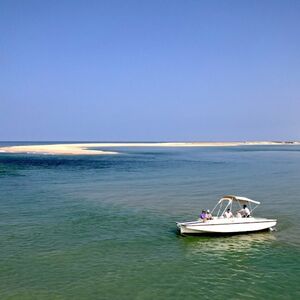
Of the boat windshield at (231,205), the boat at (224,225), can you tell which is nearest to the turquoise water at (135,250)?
the boat at (224,225)

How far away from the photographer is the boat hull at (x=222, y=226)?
25406mm

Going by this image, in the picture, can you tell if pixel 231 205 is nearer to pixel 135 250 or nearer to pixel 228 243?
pixel 228 243

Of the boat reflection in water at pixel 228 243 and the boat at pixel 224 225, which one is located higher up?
the boat at pixel 224 225

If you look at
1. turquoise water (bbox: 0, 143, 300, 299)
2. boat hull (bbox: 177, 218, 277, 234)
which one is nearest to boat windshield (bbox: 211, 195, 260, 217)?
turquoise water (bbox: 0, 143, 300, 299)

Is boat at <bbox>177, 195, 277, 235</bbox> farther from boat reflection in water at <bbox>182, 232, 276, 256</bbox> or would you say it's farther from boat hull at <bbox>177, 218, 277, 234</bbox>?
boat reflection in water at <bbox>182, 232, 276, 256</bbox>

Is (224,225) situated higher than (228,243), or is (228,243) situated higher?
(224,225)

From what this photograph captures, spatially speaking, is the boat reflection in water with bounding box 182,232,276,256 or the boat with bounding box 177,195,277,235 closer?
the boat reflection in water with bounding box 182,232,276,256

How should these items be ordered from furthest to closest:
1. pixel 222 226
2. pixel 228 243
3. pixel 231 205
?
pixel 231 205, pixel 222 226, pixel 228 243

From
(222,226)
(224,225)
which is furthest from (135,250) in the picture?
(224,225)

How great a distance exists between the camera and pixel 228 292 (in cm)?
1688

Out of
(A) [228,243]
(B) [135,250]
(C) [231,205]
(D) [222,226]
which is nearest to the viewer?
(B) [135,250]

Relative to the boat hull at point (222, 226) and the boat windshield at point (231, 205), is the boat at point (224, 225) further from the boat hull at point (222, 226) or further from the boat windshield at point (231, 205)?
the boat windshield at point (231, 205)

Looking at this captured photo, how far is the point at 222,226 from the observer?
1006 inches

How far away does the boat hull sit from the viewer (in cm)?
2541
